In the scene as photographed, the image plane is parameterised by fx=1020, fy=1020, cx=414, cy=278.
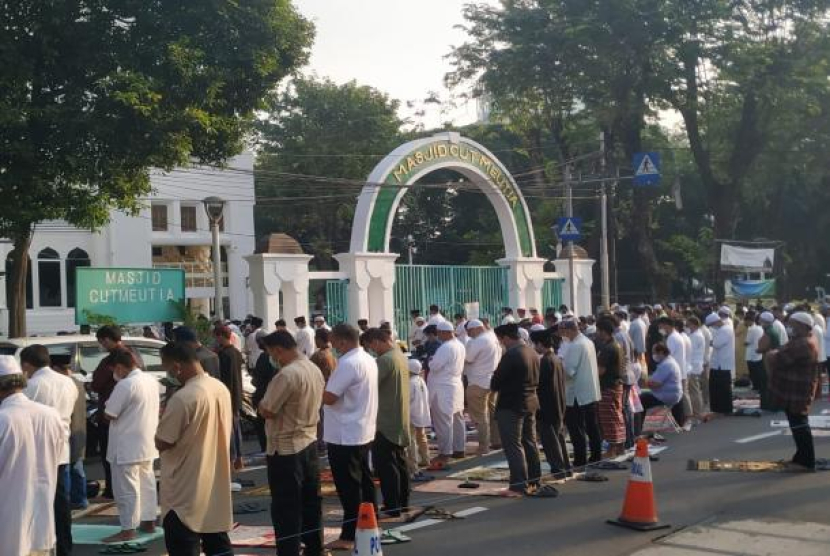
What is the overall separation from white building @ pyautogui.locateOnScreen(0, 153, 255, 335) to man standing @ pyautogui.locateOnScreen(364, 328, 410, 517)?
27020 mm

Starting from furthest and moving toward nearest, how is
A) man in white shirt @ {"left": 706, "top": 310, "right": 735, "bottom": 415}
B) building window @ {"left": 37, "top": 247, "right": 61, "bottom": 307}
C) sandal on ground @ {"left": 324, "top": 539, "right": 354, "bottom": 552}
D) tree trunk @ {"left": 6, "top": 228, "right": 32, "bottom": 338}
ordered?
building window @ {"left": 37, "top": 247, "right": 61, "bottom": 307} < tree trunk @ {"left": 6, "top": 228, "right": 32, "bottom": 338} < man in white shirt @ {"left": 706, "top": 310, "right": 735, "bottom": 415} < sandal on ground @ {"left": 324, "top": 539, "right": 354, "bottom": 552}

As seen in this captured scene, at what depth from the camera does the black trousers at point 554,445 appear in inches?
400

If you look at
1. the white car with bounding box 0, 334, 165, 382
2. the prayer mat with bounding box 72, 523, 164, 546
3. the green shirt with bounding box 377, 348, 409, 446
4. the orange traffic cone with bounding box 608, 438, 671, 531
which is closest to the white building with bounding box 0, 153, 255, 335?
the white car with bounding box 0, 334, 165, 382

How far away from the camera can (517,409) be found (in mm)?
9469

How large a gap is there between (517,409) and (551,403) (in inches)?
27.8

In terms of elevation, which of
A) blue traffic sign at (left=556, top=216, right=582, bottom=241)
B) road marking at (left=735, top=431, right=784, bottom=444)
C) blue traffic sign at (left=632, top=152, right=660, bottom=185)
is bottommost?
road marking at (left=735, top=431, right=784, bottom=444)

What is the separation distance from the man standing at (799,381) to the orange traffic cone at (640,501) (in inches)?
113

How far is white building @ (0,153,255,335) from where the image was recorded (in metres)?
35.4

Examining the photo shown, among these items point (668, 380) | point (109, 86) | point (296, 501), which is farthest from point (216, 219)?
point (296, 501)

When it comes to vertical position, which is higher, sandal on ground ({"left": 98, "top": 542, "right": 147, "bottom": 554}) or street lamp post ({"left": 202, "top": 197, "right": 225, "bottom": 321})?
street lamp post ({"left": 202, "top": 197, "right": 225, "bottom": 321})

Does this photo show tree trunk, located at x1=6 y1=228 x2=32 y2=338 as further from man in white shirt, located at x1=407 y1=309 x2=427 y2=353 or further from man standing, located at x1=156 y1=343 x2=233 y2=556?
man standing, located at x1=156 y1=343 x2=233 y2=556

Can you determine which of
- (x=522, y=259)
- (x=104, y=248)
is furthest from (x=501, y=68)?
(x=104, y=248)

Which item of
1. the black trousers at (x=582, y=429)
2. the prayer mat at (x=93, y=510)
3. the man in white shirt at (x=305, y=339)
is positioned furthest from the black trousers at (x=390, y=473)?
the man in white shirt at (x=305, y=339)

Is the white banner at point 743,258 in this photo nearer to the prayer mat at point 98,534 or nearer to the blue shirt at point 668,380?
the blue shirt at point 668,380
